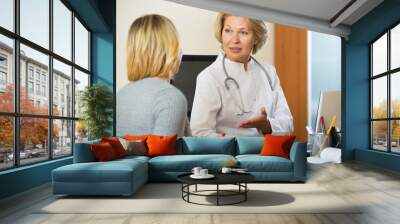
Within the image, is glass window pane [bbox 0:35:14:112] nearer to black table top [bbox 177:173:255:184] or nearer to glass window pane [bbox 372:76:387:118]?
black table top [bbox 177:173:255:184]

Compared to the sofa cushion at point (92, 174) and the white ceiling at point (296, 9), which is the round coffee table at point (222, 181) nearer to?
the sofa cushion at point (92, 174)

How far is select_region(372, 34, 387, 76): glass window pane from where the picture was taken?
8.65m

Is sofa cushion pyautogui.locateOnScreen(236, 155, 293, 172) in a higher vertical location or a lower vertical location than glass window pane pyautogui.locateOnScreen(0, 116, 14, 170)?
lower

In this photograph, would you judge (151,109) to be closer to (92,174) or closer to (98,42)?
(98,42)

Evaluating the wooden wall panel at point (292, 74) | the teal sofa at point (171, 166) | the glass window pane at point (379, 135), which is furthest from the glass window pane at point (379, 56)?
the teal sofa at point (171, 166)

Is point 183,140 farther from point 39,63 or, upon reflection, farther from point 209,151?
point 39,63

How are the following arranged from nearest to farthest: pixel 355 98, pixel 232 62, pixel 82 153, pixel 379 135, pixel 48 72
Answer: pixel 82 153 < pixel 48 72 < pixel 232 62 < pixel 379 135 < pixel 355 98

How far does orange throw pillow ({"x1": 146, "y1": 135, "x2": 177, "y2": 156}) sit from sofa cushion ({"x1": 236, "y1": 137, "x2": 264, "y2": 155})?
1185 millimetres

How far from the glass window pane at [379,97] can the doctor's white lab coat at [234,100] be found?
221 centimetres

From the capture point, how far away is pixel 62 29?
22.7 feet

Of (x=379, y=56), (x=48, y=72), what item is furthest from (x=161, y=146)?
(x=379, y=56)

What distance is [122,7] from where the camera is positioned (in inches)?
336

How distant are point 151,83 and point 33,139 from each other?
3064 millimetres

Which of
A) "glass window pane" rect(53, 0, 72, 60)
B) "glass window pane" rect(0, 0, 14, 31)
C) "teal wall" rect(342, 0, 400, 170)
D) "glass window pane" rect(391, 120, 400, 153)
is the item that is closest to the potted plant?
"glass window pane" rect(53, 0, 72, 60)
